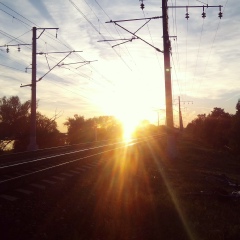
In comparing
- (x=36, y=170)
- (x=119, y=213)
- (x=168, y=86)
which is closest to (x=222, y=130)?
(x=168, y=86)

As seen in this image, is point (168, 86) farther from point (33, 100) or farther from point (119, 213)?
point (119, 213)

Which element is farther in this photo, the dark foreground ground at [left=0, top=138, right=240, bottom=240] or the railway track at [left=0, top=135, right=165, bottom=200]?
the railway track at [left=0, top=135, right=165, bottom=200]

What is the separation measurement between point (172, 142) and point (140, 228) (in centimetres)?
1680

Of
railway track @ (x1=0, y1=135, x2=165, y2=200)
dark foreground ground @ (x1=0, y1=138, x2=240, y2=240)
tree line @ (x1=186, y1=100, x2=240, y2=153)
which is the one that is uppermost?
tree line @ (x1=186, y1=100, x2=240, y2=153)

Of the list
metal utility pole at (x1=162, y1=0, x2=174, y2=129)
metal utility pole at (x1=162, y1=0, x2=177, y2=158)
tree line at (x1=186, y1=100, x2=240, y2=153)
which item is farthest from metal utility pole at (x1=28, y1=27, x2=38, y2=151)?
tree line at (x1=186, y1=100, x2=240, y2=153)

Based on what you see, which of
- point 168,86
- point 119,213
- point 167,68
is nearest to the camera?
point 119,213

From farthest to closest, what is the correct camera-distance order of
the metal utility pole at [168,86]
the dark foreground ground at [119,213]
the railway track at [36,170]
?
the metal utility pole at [168,86]
the railway track at [36,170]
the dark foreground ground at [119,213]

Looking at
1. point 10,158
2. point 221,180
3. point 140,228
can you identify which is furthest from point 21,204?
point 10,158

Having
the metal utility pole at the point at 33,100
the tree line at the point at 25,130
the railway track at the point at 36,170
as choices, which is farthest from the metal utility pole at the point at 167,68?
the tree line at the point at 25,130

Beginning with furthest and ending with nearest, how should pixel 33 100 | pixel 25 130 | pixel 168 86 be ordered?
pixel 25 130 < pixel 33 100 < pixel 168 86

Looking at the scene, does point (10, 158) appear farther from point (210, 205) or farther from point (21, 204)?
point (210, 205)

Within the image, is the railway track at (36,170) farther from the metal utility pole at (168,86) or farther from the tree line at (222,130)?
the tree line at (222,130)

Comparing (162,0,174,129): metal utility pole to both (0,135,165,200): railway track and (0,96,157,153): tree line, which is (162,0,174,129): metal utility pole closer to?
(0,135,165,200): railway track

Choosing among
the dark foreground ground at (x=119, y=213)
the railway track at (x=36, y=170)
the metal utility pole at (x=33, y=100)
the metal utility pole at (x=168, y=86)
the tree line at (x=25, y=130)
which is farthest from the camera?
the tree line at (x=25, y=130)
